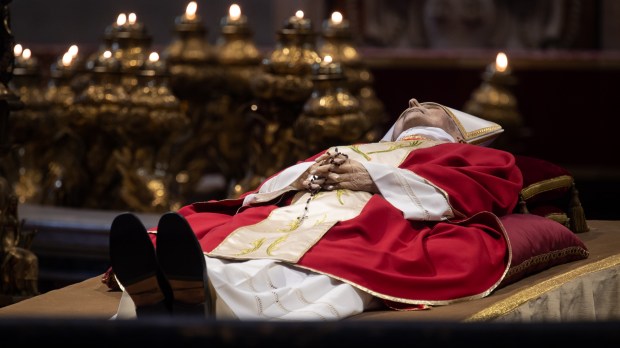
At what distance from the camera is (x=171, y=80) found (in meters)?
8.20

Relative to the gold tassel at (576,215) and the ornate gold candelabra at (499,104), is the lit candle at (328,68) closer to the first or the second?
the gold tassel at (576,215)

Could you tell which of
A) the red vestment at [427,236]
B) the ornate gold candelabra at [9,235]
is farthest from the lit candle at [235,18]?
the red vestment at [427,236]

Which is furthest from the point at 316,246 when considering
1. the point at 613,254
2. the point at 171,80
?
the point at 171,80

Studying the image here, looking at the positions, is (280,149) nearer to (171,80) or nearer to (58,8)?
(171,80)

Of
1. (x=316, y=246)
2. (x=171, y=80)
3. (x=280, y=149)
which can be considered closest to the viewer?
(x=316, y=246)

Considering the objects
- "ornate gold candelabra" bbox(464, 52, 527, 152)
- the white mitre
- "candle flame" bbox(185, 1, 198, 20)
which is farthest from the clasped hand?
"ornate gold candelabra" bbox(464, 52, 527, 152)

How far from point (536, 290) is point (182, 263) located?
1.24 meters

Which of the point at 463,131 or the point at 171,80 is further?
the point at 171,80

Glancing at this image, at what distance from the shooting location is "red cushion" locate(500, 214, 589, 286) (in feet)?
14.0

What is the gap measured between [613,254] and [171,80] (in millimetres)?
4066

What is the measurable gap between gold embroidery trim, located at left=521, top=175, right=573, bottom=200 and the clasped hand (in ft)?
2.35

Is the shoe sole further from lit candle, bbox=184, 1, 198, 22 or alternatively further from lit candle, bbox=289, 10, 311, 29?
lit candle, bbox=184, 1, 198, 22

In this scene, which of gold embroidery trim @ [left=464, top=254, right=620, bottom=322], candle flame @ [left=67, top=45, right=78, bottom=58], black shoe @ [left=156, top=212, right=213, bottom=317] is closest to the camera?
black shoe @ [left=156, top=212, right=213, bottom=317]

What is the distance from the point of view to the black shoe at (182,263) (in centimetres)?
349
